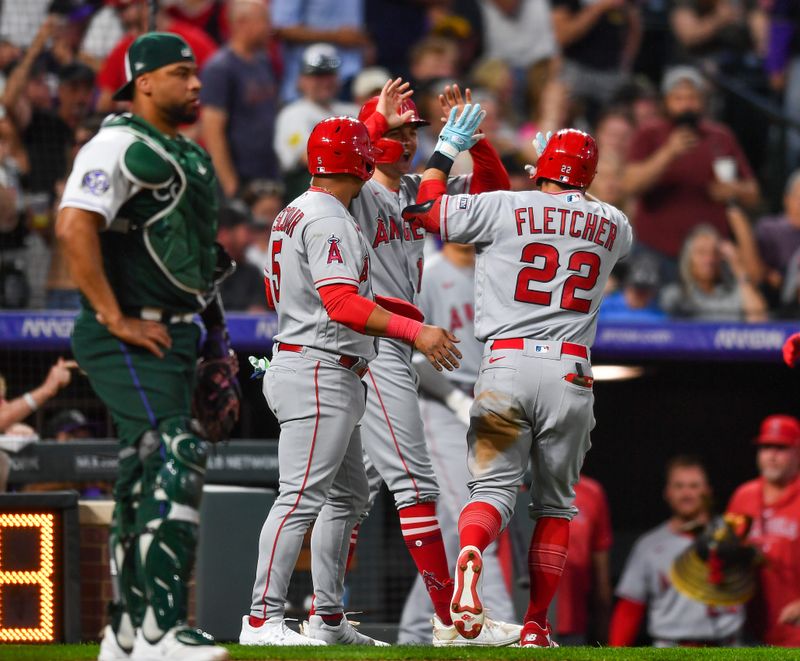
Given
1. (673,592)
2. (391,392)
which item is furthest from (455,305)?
(673,592)

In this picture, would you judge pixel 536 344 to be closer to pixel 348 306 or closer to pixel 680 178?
pixel 348 306

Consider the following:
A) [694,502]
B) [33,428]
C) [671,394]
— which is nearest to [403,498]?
[33,428]

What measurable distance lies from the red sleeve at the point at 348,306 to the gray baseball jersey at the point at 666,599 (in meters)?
5.18

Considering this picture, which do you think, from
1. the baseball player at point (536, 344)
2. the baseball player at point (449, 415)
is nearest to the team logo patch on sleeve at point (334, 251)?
the baseball player at point (536, 344)

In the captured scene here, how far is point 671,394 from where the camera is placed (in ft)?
34.3

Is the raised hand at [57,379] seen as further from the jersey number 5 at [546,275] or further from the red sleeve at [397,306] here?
the jersey number 5 at [546,275]

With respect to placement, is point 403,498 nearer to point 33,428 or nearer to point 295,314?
point 295,314

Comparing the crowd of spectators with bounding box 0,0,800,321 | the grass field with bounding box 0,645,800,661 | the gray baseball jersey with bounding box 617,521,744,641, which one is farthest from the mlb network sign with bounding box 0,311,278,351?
the grass field with bounding box 0,645,800,661

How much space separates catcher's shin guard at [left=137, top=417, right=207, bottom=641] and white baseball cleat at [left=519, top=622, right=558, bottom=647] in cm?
159

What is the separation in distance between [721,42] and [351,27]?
11.1 ft

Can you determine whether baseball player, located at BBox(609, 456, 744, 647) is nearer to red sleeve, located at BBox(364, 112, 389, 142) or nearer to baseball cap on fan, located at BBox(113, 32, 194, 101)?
red sleeve, located at BBox(364, 112, 389, 142)

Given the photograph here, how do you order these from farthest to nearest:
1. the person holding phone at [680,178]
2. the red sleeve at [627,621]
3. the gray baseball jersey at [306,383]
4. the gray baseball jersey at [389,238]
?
the person holding phone at [680,178]
the red sleeve at [627,621]
the gray baseball jersey at [389,238]
the gray baseball jersey at [306,383]

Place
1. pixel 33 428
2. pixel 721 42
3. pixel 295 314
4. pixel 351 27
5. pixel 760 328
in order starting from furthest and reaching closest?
pixel 721 42
pixel 351 27
pixel 760 328
pixel 33 428
pixel 295 314

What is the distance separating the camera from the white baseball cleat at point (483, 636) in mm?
5336
